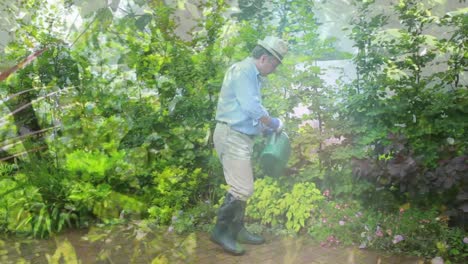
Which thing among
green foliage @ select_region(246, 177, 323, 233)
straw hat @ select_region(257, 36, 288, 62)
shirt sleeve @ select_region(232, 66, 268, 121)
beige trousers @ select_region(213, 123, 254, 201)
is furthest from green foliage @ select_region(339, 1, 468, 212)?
straw hat @ select_region(257, 36, 288, 62)

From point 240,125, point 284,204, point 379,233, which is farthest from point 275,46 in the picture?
point 379,233

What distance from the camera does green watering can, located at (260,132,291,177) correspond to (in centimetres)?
454

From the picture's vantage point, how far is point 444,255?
4.00 metres

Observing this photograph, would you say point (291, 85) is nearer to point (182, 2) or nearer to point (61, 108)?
point (182, 2)

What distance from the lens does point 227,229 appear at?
450cm

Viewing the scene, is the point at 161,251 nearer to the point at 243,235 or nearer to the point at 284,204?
the point at 243,235

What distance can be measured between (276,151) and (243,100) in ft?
2.03

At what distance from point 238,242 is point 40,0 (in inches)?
159

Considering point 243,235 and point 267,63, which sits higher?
point 267,63

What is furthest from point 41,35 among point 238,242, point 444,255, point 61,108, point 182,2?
point 444,255

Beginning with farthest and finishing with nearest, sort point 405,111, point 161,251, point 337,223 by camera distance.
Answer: point 405,111 → point 337,223 → point 161,251

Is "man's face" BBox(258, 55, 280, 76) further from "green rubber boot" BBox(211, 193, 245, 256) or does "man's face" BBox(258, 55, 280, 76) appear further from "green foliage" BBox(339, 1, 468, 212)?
"green foliage" BBox(339, 1, 468, 212)

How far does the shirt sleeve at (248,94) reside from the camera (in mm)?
4180

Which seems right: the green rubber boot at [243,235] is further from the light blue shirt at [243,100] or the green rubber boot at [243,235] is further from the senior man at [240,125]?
the light blue shirt at [243,100]
